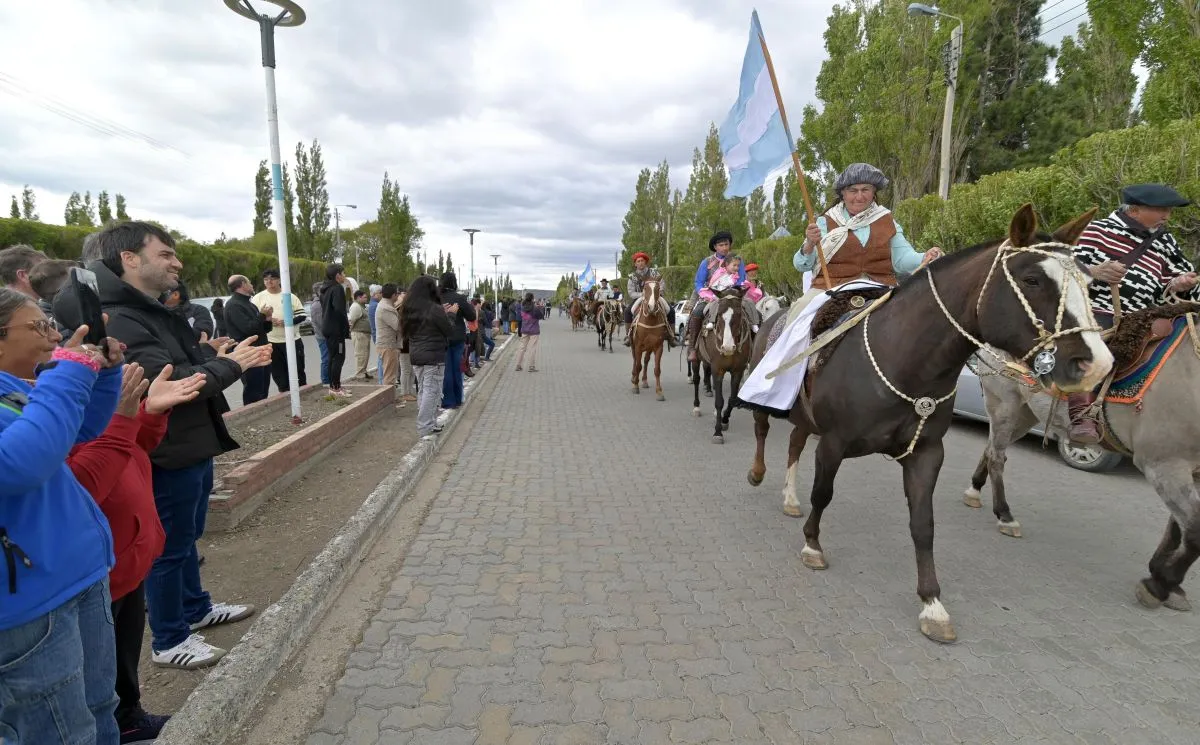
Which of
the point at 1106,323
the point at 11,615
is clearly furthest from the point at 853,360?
the point at 11,615

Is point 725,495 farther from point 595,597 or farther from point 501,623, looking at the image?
point 501,623

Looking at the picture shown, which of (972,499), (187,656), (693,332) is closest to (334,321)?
(693,332)

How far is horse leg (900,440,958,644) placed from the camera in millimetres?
3230

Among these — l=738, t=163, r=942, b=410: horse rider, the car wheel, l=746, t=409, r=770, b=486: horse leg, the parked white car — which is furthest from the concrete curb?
the car wheel

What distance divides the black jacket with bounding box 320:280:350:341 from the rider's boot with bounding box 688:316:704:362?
540 cm

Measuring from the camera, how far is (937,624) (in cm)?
315

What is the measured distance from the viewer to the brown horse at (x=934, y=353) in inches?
102

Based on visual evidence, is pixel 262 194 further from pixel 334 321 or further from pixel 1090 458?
pixel 1090 458

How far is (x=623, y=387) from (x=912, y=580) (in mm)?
8852

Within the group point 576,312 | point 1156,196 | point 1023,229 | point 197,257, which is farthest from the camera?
point 576,312

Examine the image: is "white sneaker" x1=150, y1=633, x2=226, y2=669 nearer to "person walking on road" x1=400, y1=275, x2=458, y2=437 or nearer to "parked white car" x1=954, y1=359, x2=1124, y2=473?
"person walking on road" x1=400, y1=275, x2=458, y2=437

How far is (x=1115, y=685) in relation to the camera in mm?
2768

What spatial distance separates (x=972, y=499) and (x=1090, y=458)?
1.90 m

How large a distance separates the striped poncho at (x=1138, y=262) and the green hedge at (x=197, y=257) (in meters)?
20.7
